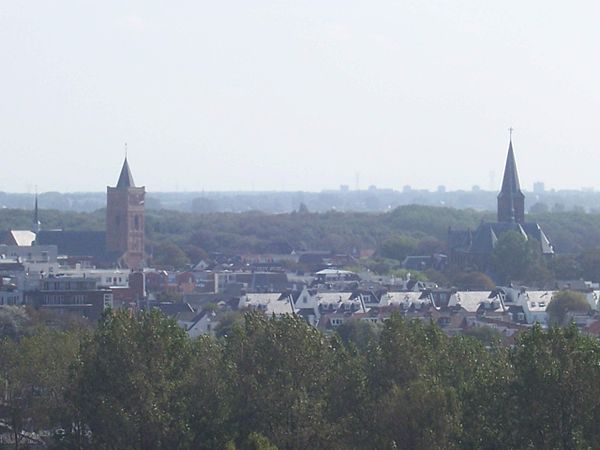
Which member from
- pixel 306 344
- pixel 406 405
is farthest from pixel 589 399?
pixel 306 344

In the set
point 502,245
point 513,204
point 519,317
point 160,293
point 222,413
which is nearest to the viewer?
point 222,413

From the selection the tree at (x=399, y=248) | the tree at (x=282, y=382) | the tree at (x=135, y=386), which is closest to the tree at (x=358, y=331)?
the tree at (x=282, y=382)

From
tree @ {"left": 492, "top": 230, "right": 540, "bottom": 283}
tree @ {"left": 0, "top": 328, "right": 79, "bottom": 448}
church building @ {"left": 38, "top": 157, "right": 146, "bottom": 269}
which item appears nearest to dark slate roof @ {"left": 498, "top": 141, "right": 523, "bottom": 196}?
tree @ {"left": 492, "top": 230, "right": 540, "bottom": 283}

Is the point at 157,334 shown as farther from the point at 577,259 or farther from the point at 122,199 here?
the point at 122,199

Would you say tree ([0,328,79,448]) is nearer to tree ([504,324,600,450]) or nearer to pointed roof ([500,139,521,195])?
tree ([504,324,600,450])

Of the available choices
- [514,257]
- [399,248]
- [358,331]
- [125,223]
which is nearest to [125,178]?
[125,223]

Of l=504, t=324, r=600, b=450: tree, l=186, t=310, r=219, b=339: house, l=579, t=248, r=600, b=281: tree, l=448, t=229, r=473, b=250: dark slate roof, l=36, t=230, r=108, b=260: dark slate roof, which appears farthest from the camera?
l=36, t=230, r=108, b=260: dark slate roof

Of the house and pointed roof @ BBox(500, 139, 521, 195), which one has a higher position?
pointed roof @ BBox(500, 139, 521, 195)

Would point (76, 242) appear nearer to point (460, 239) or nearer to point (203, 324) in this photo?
point (460, 239)
